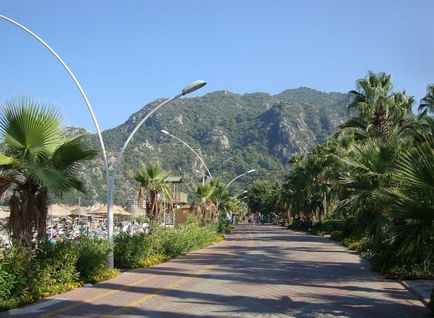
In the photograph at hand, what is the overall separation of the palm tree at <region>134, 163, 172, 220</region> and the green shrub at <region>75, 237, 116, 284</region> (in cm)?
878

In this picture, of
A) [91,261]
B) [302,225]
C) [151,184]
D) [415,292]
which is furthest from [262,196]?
[415,292]

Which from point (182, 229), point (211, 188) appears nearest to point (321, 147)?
point (211, 188)

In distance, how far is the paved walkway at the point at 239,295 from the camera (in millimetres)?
10758

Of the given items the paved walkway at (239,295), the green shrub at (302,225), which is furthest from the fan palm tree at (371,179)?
the green shrub at (302,225)

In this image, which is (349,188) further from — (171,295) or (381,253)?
(171,295)

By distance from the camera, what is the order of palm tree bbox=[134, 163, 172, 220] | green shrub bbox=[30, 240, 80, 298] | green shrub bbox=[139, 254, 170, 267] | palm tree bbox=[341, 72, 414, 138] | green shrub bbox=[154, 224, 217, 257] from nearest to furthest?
green shrub bbox=[30, 240, 80, 298], green shrub bbox=[139, 254, 170, 267], green shrub bbox=[154, 224, 217, 257], palm tree bbox=[134, 163, 172, 220], palm tree bbox=[341, 72, 414, 138]

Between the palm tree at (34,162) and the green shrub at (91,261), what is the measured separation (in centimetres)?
215

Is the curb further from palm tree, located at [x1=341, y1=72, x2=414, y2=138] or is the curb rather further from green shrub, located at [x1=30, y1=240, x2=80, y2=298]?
palm tree, located at [x1=341, y1=72, x2=414, y2=138]

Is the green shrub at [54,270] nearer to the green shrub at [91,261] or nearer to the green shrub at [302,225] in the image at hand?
the green shrub at [91,261]

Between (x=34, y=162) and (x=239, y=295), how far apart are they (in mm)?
5845

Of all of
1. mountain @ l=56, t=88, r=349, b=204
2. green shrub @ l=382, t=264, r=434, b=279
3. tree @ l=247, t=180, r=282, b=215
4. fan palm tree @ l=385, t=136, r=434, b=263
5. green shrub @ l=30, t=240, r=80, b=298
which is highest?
mountain @ l=56, t=88, r=349, b=204

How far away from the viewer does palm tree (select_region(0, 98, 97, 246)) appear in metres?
12.1

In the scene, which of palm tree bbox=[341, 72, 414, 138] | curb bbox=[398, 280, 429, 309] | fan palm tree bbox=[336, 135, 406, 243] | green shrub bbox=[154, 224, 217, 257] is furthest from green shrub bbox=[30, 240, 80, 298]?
palm tree bbox=[341, 72, 414, 138]

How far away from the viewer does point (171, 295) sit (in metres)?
13.0
